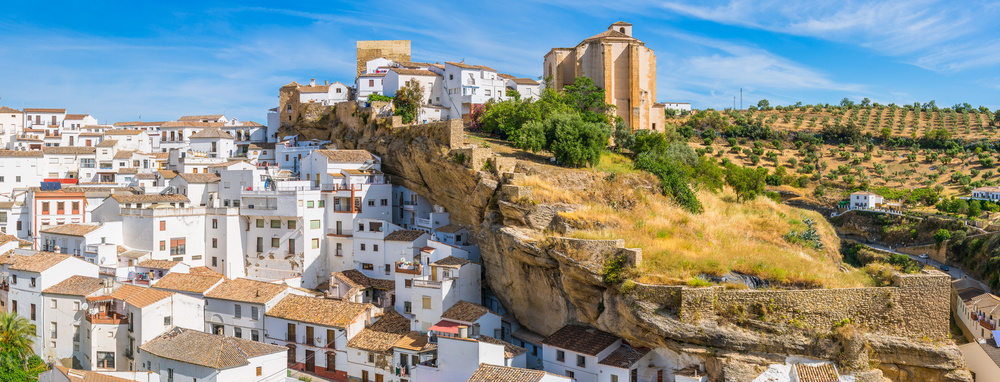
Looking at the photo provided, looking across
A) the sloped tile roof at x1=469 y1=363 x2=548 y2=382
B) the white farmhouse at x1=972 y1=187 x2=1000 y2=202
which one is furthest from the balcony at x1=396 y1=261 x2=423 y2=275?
the white farmhouse at x1=972 y1=187 x2=1000 y2=202

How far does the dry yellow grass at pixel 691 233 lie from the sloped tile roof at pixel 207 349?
1193cm

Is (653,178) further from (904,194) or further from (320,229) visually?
(904,194)

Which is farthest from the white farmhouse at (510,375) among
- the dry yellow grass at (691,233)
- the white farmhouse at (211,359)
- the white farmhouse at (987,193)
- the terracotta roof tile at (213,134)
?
the white farmhouse at (987,193)

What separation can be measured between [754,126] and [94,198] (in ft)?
228

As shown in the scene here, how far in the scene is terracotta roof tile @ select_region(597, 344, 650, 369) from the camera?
2128cm

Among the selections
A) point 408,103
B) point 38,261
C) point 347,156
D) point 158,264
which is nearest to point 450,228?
point 347,156

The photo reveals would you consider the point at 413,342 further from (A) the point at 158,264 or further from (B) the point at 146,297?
(A) the point at 158,264

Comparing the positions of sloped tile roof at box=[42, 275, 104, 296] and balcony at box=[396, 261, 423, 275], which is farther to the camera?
sloped tile roof at box=[42, 275, 104, 296]

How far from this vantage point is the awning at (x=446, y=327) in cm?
2442

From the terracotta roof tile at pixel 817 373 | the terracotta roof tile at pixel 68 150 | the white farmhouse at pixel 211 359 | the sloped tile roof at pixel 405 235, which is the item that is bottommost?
the white farmhouse at pixel 211 359

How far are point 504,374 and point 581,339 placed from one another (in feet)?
10.1

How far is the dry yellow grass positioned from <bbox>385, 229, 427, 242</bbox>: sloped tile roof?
6.75m

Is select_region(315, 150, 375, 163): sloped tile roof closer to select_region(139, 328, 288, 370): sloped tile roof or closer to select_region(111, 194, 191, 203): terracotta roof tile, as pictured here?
select_region(111, 194, 191, 203): terracotta roof tile

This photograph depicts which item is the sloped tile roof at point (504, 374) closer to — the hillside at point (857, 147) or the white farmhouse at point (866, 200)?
the hillside at point (857, 147)
